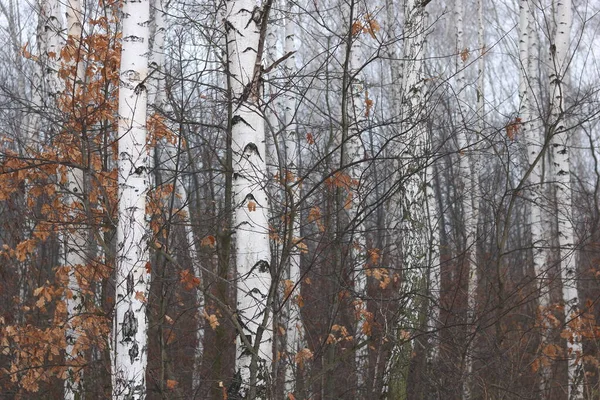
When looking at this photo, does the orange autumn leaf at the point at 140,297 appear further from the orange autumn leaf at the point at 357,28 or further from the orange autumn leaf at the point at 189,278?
the orange autumn leaf at the point at 357,28

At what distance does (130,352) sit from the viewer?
Answer: 5180 millimetres

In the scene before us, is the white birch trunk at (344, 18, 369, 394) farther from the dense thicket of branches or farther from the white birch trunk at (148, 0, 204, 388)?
the white birch trunk at (148, 0, 204, 388)

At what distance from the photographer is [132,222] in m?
5.18

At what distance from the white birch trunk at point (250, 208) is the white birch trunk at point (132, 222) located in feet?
2.47

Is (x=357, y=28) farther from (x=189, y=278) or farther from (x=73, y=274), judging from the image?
(x=73, y=274)

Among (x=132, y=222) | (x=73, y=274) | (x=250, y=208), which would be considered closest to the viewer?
(x=250, y=208)

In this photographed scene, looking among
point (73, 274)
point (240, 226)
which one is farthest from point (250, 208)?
point (73, 274)

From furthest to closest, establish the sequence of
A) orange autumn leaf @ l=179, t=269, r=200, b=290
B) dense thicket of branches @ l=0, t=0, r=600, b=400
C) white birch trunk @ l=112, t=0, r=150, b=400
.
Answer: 1. orange autumn leaf @ l=179, t=269, r=200, b=290
2. white birch trunk @ l=112, t=0, r=150, b=400
3. dense thicket of branches @ l=0, t=0, r=600, b=400

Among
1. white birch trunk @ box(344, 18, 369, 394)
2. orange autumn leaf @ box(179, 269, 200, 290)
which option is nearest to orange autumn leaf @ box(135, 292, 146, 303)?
orange autumn leaf @ box(179, 269, 200, 290)

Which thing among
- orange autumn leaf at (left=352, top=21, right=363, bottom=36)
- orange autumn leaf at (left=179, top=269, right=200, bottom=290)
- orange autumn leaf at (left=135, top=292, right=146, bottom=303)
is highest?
orange autumn leaf at (left=352, top=21, right=363, bottom=36)

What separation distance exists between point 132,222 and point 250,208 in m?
0.94

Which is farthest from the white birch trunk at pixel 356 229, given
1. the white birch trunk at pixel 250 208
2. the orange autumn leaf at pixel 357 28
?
the white birch trunk at pixel 250 208

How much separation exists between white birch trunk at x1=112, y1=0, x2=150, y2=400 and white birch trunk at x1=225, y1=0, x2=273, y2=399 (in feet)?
2.47

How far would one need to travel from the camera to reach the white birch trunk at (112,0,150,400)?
5180mm
